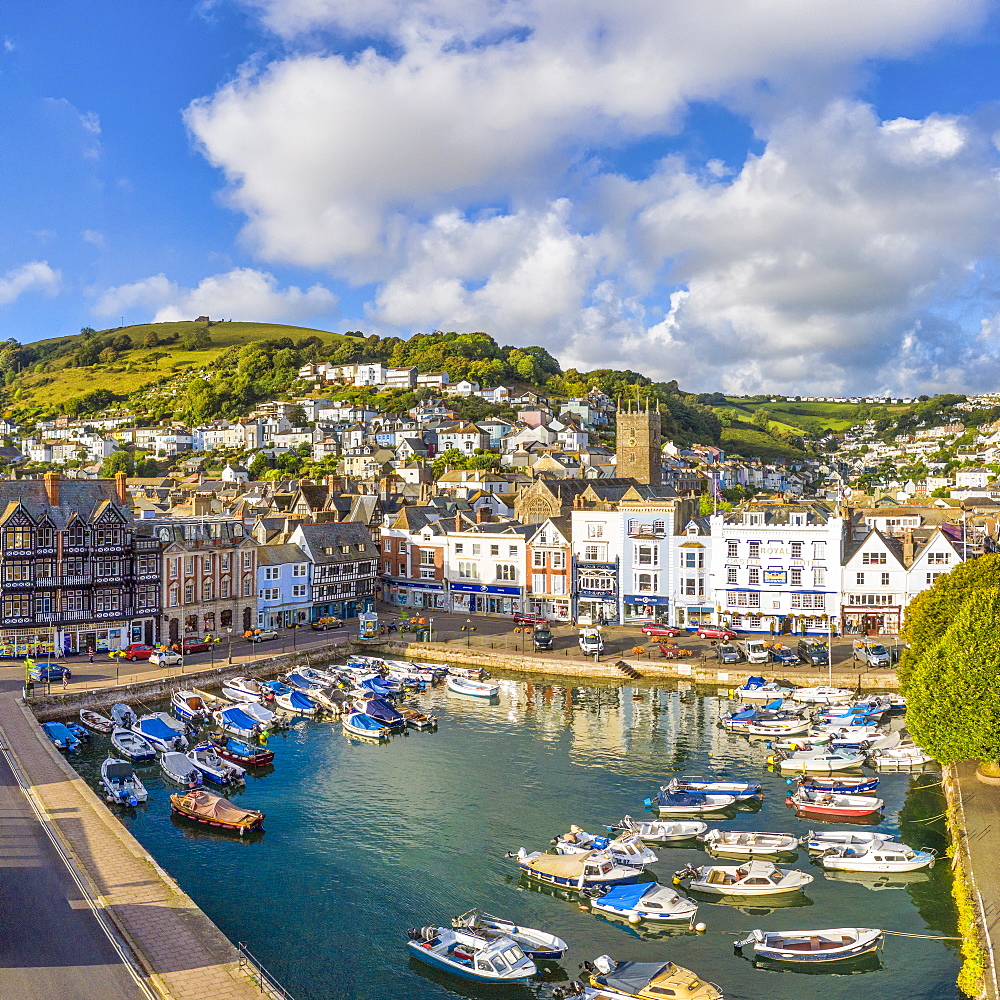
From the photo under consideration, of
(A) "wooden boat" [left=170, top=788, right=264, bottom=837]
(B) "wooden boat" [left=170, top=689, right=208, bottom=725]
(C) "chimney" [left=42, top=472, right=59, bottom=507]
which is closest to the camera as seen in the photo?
(A) "wooden boat" [left=170, top=788, right=264, bottom=837]

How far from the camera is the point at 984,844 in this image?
25047mm

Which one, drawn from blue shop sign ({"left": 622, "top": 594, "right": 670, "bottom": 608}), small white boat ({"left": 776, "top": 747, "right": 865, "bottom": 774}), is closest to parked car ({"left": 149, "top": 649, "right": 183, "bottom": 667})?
blue shop sign ({"left": 622, "top": 594, "right": 670, "bottom": 608})

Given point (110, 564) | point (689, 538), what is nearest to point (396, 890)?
point (110, 564)

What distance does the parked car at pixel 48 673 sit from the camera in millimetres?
43719

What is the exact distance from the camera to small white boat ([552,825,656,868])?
26.6 m

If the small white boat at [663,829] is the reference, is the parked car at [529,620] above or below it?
above

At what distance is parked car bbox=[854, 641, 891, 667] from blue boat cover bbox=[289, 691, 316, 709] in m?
31.3

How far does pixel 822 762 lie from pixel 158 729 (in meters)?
29.2

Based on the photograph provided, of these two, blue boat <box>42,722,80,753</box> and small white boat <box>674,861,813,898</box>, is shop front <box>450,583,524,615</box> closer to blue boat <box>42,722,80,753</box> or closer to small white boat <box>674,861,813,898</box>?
blue boat <box>42,722,80,753</box>

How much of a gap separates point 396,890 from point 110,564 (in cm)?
3390

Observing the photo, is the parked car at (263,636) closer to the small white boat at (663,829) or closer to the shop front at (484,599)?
the shop front at (484,599)

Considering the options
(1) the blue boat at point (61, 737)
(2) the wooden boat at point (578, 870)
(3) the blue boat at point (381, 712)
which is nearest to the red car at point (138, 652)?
(1) the blue boat at point (61, 737)

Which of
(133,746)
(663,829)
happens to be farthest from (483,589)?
(663,829)

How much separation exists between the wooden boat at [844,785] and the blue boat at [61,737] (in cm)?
3071
